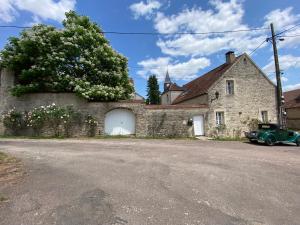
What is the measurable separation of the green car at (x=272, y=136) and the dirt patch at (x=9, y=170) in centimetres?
1285

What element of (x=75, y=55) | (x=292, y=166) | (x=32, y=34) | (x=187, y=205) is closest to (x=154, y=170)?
(x=187, y=205)

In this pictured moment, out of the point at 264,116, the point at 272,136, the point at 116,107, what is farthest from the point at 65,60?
the point at 264,116

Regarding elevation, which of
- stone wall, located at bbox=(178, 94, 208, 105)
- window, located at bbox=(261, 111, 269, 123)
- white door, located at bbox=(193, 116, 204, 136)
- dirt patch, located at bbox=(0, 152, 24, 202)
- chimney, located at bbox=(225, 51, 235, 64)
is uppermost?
chimney, located at bbox=(225, 51, 235, 64)

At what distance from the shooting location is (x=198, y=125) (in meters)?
17.3

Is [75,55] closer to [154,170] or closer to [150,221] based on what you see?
[154,170]

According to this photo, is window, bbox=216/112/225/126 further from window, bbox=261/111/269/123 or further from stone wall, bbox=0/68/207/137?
window, bbox=261/111/269/123

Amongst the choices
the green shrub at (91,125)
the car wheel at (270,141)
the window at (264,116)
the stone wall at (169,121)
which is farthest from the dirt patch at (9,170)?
the window at (264,116)

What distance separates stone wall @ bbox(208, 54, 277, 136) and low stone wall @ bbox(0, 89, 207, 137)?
3.11 metres

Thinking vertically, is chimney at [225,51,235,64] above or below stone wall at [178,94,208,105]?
above

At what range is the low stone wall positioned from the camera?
614 inches

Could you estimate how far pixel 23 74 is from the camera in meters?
15.4

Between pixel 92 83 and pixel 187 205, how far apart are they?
14023mm

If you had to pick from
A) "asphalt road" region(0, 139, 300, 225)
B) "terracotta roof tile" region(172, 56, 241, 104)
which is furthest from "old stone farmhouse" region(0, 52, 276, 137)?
"asphalt road" region(0, 139, 300, 225)

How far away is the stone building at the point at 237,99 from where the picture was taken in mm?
18045
